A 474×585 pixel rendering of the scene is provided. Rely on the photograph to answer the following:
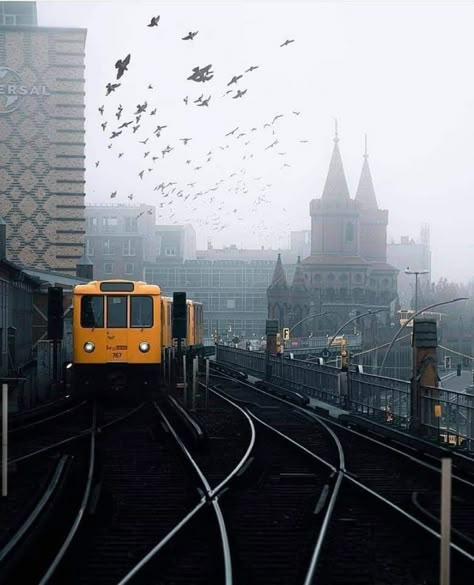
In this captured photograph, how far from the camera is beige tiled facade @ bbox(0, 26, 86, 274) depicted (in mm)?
56312

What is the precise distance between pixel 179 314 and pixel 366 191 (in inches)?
6180

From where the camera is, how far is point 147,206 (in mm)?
139750

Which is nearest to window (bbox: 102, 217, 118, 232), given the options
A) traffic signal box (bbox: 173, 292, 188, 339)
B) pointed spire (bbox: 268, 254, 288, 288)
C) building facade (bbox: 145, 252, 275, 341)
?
building facade (bbox: 145, 252, 275, 341)

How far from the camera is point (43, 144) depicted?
5725cm

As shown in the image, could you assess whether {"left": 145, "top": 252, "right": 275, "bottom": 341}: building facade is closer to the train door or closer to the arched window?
the arched window

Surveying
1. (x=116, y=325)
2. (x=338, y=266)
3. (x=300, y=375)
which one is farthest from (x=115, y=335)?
(x=338, y=266)

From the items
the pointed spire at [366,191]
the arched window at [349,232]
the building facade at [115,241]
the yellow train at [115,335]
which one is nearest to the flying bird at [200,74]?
the yellow train at [115,335]

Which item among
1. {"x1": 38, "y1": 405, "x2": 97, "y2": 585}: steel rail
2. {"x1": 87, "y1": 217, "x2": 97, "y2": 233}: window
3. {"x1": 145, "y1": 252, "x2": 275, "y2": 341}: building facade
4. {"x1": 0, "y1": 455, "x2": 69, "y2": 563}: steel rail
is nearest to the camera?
{"x1": 38, "y1": 405, "x2": 97, "y2": 585}: steel rail

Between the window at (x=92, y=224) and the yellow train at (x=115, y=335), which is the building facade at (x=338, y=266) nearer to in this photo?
the window at (x=92, y=224)

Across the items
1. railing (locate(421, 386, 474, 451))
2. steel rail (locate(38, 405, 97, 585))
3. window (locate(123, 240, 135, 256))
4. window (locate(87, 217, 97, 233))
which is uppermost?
window (locate(87, 217, 97, 233))

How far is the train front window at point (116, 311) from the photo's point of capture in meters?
26.9

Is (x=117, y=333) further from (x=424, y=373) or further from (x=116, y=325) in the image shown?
(x=424, y=373)

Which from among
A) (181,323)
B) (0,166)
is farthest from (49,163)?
(181,323)

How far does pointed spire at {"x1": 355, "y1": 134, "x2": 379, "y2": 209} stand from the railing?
160 m
